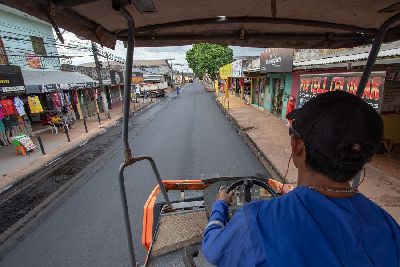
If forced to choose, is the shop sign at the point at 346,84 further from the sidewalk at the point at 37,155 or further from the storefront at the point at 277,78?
the sidewalk at the point at 37,155

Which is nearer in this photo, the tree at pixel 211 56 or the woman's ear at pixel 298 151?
the woman's ear at pixel 298 151

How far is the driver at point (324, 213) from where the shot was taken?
1.04 meters

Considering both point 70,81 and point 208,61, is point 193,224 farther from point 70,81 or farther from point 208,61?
point 208,61

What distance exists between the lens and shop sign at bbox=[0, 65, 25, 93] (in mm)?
11831

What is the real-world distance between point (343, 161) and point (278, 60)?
1385cm

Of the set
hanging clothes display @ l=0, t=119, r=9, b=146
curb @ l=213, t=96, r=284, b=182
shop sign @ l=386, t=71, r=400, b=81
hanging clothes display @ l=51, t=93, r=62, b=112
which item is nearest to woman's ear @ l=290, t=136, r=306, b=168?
curb @ l=213, t=96, r=284, b=182

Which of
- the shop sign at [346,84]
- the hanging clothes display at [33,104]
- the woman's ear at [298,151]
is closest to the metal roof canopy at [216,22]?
the woman's ear at [298,151]

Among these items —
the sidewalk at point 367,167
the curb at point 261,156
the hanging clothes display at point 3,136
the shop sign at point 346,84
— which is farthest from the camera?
the hanging clothes display at point 3,136

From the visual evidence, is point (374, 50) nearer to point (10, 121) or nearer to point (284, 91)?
point (284, 91)

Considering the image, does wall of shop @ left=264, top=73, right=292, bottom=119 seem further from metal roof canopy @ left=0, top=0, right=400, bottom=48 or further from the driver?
the driver

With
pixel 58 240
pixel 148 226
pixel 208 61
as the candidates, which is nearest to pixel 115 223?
pixel 58 240

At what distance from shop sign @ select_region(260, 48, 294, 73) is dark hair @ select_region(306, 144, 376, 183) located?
1287cm

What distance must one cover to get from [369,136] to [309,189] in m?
0.35

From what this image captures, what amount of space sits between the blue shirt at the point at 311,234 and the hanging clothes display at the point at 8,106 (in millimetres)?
14750
